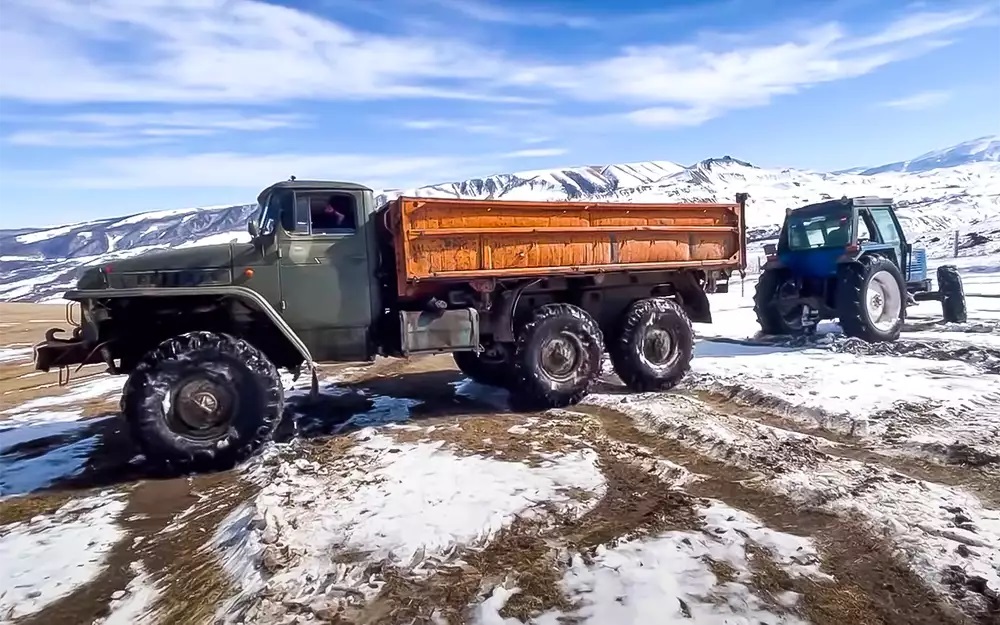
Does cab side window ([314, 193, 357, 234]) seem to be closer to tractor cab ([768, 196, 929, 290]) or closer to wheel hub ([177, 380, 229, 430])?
wheel hub ([177, 380, 229, 430])

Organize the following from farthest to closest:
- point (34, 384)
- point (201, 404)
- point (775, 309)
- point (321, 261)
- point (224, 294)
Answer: point (775, 309)
point (34, 384)
point (321, 261)
point (224, 294)
point (201, 404)

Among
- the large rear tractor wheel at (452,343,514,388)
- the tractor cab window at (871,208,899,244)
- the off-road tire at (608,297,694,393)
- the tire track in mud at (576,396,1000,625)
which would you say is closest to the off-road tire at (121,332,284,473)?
the large rear tractor wheel at (452,343,514,388)

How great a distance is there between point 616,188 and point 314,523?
146273mm

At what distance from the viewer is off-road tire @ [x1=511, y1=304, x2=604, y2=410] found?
738 centimetres

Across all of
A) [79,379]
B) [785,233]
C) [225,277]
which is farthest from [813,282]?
[79,379]

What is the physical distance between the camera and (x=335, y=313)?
682 centimetres

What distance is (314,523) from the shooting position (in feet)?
14.4

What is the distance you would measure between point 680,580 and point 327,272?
4.69 metres

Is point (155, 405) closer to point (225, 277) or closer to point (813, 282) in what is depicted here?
point (225, 277)

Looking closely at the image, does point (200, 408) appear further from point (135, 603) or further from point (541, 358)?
point (541, 358)

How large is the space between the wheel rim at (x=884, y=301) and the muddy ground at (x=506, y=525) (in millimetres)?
4486

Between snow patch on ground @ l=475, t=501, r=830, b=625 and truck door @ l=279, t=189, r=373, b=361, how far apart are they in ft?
13.1

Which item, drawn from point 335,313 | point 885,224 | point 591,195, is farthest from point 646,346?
point 591,195

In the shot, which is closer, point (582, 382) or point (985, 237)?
point (582, 382)
